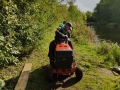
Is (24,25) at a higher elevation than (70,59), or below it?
higher

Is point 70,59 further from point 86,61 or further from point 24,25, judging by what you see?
point 86,61

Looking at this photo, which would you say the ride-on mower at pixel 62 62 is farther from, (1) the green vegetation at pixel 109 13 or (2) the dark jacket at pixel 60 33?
(1) the green vegetation at pixel 109 13

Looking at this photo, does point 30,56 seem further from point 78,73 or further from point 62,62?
point 62,62

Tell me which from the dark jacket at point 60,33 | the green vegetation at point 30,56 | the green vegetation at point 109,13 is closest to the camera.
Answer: the green vegetation at point 30,56

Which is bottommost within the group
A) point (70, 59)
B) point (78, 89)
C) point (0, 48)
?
point (78, 89)

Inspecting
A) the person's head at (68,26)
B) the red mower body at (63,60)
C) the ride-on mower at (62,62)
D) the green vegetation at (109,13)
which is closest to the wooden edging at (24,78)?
the ride-on mower at (62,62)

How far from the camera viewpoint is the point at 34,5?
9.34 m

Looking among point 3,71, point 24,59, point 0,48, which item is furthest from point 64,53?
point 24,59

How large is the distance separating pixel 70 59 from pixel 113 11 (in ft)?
261

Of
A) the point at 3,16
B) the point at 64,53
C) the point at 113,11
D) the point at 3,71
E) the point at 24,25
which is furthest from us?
the point at 113,11

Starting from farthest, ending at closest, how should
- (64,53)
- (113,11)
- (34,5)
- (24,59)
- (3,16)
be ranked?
(113,11) < (34,5) < (24,59) < (64,53) < (3,16)

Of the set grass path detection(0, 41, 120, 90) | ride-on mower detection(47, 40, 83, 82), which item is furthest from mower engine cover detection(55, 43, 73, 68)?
grass path detection(0, 41, 120, 90)

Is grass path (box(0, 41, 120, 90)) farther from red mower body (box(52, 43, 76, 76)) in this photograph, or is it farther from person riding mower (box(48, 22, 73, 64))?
person riding mower (box(48, 22, 73, 64))

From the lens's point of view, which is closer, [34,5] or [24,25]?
[24,25]
